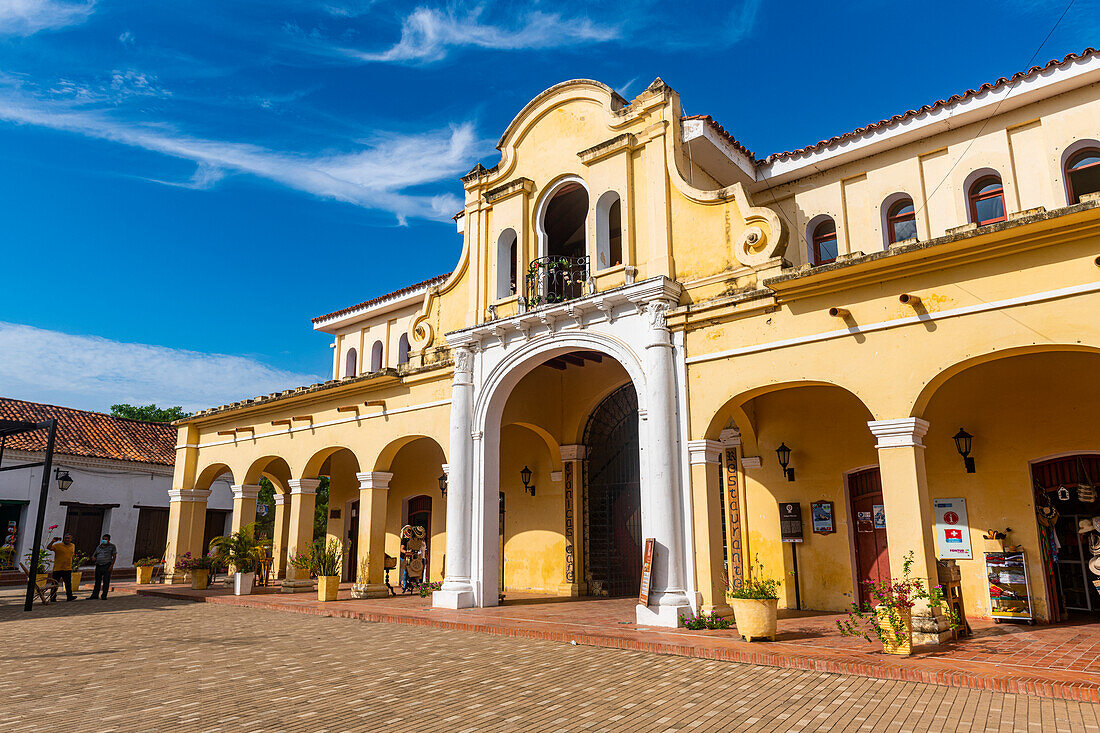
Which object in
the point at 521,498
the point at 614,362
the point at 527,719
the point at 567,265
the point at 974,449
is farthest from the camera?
the point at 521,498

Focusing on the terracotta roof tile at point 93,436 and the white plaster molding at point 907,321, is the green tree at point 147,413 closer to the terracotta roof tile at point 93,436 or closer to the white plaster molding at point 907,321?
the terracotta roof tile at point 93,436

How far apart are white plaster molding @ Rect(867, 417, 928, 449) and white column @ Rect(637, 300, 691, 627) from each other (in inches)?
125

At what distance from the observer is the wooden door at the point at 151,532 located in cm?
2759

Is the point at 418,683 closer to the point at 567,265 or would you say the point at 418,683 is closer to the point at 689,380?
the point at 689,380

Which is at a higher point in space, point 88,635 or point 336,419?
point 336,419

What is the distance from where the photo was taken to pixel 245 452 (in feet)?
68.2

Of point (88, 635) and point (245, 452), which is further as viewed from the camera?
point (245, 452)

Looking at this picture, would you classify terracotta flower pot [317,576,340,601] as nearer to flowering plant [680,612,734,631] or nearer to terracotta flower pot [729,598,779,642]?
flowering plant [680,612,734,631]

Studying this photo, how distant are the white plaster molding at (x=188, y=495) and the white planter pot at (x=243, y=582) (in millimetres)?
5923

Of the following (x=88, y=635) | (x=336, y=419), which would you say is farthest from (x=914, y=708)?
(x=336, y=419)

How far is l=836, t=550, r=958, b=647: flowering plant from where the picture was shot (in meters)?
8.12

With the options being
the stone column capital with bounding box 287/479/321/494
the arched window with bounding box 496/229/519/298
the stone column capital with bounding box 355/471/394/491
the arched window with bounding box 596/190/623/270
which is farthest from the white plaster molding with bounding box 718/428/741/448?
the stone column capital with bounding box 287/479/321/494

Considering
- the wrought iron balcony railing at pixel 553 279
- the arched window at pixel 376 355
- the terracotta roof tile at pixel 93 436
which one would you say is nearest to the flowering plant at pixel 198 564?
the arched window at pixel 376 355

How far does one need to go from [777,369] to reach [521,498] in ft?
28.2
